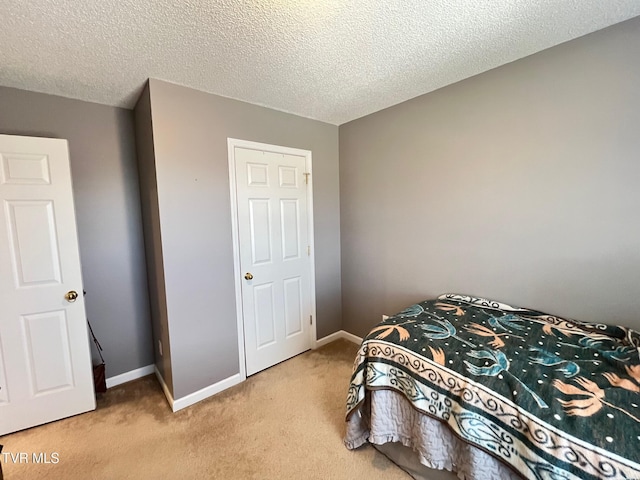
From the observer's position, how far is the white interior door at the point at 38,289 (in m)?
1.78

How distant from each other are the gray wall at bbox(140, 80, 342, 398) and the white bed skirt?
124cm

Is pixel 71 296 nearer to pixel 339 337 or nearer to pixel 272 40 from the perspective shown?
pixel 272 40

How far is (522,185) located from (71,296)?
10.6 ft

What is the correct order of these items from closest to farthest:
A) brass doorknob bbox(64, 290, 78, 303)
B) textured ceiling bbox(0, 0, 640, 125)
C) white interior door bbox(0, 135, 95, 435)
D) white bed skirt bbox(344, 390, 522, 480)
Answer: white bed skirt bbox(344, 390, 522, 480) < textured ceiling bbox(0, 0, 640, 125) < white interior door bbox(0, 135, 95, 435) < brass doorknob bbox(64, 290, 78, 303)

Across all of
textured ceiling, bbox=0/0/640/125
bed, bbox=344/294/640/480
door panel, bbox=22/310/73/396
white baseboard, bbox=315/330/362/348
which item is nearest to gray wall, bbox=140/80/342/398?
textured ceiling, bbox=0/0/640/125

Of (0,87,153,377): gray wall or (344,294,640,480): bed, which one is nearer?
(344,294,640,480): bed

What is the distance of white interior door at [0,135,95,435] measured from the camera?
1781 millimetres

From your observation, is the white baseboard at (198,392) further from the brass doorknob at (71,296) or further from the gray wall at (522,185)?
the gray wall at (522,185)

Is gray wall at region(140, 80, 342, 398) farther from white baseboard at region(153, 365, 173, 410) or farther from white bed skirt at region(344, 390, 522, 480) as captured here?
white bed skirt at region(344, 390, 522, 480)

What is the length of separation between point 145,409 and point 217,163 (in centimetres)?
197

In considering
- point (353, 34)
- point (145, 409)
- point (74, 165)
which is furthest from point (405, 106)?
point (145, 409)

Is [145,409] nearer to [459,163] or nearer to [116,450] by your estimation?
[116,450]

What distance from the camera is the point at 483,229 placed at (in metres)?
2.04

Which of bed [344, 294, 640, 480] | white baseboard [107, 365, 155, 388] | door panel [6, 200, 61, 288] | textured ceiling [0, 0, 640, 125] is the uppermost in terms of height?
textured ceiling [0, 0, 640, 125]
